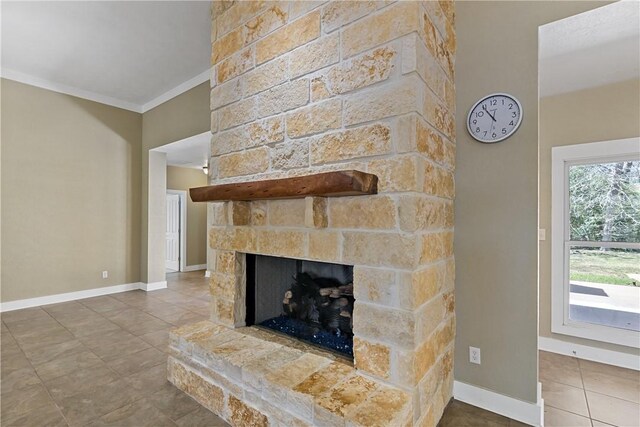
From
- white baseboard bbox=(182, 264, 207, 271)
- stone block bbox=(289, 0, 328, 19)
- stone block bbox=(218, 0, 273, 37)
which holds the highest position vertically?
stone block bbox=(218, 0, 273, 37)

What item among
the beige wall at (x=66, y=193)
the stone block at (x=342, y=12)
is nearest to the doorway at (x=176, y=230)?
the beige wall at (x=66, y=193)

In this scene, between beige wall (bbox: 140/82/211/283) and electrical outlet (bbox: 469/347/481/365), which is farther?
beige wall (bbox: 140/82/211/283)

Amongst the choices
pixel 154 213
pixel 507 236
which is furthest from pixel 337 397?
pixel 154 213

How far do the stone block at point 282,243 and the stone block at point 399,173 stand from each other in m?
0.60

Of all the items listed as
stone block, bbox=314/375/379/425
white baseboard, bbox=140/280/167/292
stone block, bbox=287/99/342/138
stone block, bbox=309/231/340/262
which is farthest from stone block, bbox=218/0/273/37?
white baseboard, bbox=140/280/167/292

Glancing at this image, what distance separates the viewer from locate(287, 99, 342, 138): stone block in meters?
1.70

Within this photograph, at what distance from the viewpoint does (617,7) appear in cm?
171

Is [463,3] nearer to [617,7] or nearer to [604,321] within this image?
[617,7]

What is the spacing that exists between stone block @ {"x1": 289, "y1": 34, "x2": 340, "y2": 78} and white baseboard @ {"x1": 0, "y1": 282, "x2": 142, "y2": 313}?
4.68 metres

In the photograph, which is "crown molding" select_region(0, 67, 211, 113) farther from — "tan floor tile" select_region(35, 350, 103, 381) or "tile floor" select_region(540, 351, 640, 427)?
"tile floor" select_region(540, 351, 640, 427)

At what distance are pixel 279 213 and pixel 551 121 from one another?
280cm

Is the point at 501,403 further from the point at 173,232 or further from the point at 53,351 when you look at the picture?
the point at 173,232

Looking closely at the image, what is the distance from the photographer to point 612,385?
7.22ft

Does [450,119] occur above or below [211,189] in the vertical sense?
above
